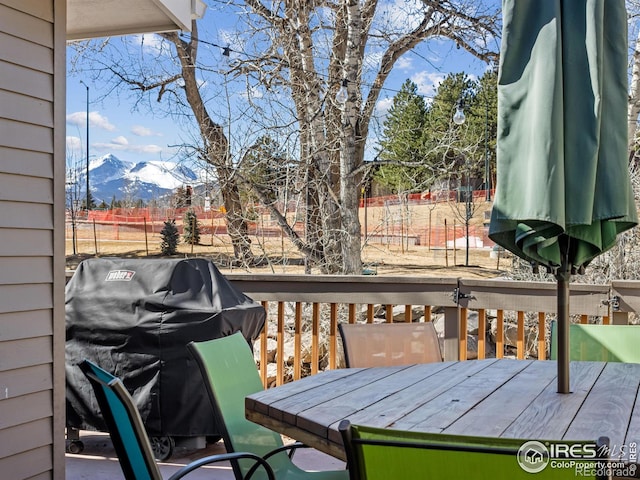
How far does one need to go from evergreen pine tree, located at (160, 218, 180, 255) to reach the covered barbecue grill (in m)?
7.52

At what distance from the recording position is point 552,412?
168 cm

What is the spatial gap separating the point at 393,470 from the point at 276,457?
1.19 metres

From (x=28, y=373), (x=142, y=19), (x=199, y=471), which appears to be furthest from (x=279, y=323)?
(x=142, y=19)

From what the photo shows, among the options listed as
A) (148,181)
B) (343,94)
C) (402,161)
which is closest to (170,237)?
(148,181)

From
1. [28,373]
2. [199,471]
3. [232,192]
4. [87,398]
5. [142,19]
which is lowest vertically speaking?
[199,471]

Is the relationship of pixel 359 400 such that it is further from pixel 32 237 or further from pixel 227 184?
pixel 227 184

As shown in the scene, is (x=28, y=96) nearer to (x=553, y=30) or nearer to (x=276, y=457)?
(x=276, y=457)

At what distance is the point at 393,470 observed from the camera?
1112 mm

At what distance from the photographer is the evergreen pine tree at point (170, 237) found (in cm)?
1110

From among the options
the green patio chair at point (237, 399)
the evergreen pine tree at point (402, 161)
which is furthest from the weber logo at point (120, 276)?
the evergreen pine tree at point (402, 161)

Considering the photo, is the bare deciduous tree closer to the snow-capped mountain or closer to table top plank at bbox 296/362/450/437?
the snow-capped mountain

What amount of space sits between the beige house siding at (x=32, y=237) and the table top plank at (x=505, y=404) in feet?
5.95

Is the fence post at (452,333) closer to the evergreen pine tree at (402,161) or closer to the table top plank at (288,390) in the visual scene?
the table top plank at (288,390)
